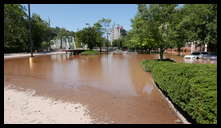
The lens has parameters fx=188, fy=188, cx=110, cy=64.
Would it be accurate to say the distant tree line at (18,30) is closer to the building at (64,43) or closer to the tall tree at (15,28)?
the tall tree at (15,28)

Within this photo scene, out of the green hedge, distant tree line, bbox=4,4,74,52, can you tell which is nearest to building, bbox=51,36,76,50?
distant tree line, bbox=4,4,74,52

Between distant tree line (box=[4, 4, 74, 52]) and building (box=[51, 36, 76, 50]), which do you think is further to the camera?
building (box=[51, 36, 76, 50])

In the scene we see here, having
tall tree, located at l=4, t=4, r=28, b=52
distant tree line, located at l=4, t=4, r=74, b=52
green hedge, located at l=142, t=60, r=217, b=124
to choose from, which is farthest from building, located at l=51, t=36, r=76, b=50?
green hedge, located at l=142, t=60, r=217, b=124

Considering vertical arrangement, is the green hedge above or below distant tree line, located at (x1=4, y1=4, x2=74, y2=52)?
below

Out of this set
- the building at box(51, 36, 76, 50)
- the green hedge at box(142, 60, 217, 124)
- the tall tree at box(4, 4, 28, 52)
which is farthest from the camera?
the building at box(51, 36, 76, 50)

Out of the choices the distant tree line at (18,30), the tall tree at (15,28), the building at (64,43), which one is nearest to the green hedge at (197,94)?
the distant tree line at (18,30)

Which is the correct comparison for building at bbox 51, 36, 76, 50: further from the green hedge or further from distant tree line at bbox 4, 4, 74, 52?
the green hedge

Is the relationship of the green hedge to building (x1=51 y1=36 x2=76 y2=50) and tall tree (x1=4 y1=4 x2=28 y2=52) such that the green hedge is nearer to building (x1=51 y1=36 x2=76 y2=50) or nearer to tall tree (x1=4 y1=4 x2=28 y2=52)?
tall tree (x1=4 y1=4 x2=28 y2=52)

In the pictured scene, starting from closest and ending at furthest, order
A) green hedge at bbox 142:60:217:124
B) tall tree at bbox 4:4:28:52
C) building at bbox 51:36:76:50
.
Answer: green hedge at bbox 142:60:217:124 < tall tree at bbox 4:4:28:52 < building at bbox 51:36:76:50

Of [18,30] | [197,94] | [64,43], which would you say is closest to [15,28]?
[18,30]

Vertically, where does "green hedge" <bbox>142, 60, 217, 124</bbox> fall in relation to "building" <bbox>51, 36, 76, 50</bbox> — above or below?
below

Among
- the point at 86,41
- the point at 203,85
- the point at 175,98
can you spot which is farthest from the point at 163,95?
the point at 86,41

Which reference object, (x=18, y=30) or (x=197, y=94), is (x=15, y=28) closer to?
(x=18, y=30)
